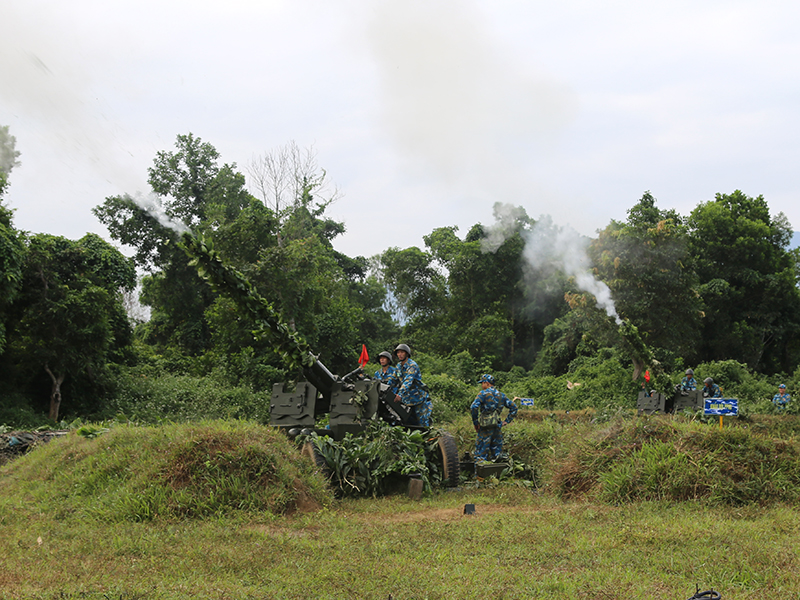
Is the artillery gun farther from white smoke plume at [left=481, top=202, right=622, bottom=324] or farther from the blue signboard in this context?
white smoke plume at [left=481, top=202, right=622, bottom=324]

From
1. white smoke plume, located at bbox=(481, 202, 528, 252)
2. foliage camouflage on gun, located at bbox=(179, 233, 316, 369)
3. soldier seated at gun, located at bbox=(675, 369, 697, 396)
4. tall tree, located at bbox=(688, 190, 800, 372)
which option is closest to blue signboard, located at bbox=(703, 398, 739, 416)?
foliage camouflage on gun, located at bbox=(179, 233, 316, 369)

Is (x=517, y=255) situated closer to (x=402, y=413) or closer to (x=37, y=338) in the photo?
(x=37, y=338)

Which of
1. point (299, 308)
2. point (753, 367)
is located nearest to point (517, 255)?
point (753, 367)

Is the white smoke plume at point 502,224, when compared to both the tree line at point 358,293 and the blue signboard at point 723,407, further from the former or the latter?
the blue signboard at point 723,407

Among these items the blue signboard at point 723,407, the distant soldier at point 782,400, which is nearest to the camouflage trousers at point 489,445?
the blue signboard at point 723,407

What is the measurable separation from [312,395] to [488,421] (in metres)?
2.78

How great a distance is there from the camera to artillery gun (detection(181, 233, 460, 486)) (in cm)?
995

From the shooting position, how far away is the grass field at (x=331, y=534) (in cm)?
482

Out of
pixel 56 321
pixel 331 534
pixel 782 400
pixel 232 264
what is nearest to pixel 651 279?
pixel 782 400

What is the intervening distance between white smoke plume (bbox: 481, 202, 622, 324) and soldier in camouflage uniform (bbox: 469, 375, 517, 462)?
18.2 metres

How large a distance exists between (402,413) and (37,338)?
12.6 m

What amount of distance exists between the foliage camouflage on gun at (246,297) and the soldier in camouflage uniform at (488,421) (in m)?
2.79

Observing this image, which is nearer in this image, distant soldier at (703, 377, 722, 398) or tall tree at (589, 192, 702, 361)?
Result: distant soldier at (703, 377, 722, 398)

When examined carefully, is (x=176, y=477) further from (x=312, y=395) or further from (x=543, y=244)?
(x=543, y=244)
